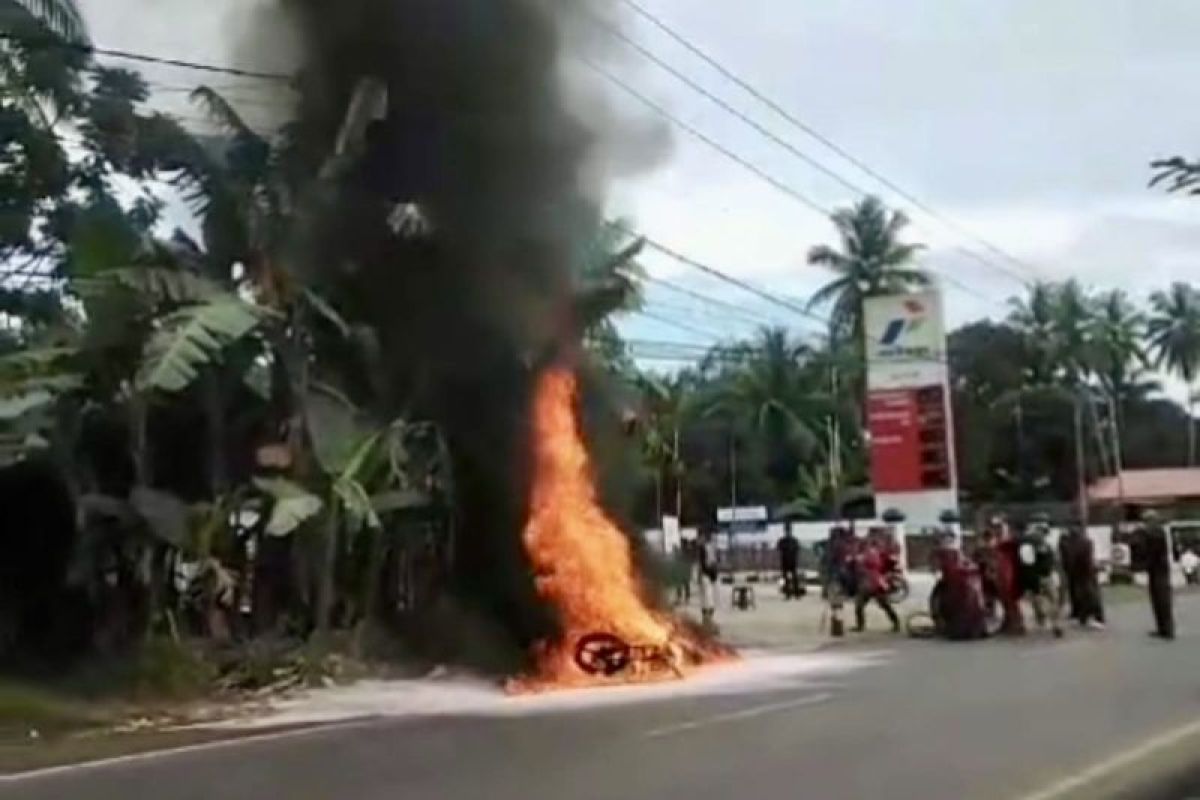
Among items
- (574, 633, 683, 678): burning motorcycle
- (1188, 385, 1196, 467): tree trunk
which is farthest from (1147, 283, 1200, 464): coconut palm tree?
(574, 633, 683, 678): burning motorcycle

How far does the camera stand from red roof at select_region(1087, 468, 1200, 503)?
219 feet

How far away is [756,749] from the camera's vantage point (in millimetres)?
11719

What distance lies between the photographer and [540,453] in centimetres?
2002

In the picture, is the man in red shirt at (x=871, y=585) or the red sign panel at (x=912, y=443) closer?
the man in red shirt at (x=871, y=585)

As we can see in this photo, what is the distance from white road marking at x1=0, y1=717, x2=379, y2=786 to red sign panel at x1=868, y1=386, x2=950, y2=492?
20.1 meters

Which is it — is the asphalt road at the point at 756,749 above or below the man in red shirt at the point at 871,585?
below

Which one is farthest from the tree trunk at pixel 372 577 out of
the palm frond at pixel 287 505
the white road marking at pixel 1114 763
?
the white road marking at pixel 1114 763

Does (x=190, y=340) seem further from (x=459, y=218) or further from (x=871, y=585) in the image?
(x=871, y=585)

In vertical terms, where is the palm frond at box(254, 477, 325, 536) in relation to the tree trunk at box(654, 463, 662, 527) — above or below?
below

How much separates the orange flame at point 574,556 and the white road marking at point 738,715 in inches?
144

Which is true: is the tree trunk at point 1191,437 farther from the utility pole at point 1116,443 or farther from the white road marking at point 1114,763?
the white road marking at point 1114,763

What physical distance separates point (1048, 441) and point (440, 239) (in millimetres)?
57325

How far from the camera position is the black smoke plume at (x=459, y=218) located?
1852 cm

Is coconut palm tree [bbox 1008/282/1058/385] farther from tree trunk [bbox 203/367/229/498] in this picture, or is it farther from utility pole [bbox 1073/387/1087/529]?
tree trunk [bbox 203/367/229/498]
